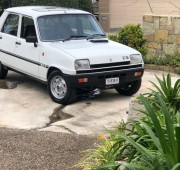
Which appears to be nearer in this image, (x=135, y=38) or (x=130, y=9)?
(x=135, y=38)

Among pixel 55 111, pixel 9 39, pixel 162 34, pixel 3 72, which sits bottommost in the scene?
pixel 55 111

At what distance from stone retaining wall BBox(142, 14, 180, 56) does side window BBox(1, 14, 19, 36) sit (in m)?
3.93

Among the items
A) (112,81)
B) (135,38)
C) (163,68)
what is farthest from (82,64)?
(135,38)

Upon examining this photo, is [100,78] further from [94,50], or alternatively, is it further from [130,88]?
[130,88]

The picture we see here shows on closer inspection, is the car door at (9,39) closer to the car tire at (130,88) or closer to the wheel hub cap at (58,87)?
the wheel hub cap at (58,87)

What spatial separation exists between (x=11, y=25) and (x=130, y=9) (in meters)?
10.9

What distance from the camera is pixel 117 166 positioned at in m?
3.76

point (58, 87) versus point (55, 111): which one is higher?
point (58, 87)

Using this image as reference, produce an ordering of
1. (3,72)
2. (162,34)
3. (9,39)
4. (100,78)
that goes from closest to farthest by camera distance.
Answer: (100,78), (9,39), (3,72), (162,34)

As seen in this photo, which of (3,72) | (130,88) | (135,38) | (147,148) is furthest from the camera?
(135,38)

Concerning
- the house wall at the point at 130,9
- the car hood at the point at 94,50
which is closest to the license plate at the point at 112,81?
the car hood at the point at 94,50

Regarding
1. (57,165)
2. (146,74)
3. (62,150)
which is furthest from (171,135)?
(146,74)

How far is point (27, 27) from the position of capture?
9.00 meters

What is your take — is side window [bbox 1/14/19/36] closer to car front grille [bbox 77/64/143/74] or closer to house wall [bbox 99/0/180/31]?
car front grille [bbox 77/64/143/74]
